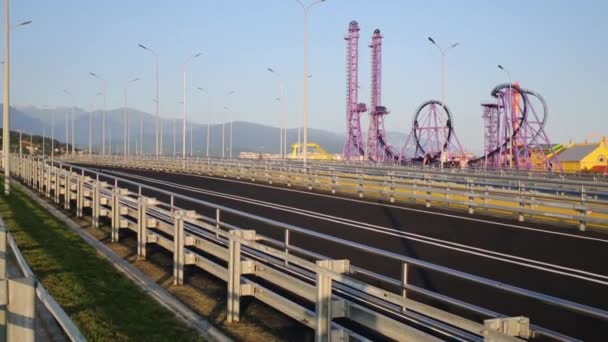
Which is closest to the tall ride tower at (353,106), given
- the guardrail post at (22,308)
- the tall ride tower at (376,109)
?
the tall ride tower at (376,109)

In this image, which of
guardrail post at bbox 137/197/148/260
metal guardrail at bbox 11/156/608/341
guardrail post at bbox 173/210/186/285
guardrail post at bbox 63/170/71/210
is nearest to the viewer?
metal guardrail at bbox 11/156/608/341

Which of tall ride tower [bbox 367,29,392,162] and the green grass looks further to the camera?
tall ride tower [bbox 367,29,392,162]

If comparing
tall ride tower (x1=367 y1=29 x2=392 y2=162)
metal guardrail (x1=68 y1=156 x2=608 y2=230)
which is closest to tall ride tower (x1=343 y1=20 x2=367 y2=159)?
tall ride tower (x1=367 y1=29 x2=392 y2=162)

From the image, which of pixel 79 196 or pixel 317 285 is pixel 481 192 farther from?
pixel 317 285

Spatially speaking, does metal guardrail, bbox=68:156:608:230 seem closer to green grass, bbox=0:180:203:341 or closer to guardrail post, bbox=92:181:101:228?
guardrail post, bbox=92:181:101:228

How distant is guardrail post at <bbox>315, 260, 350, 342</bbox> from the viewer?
6638 millimetres

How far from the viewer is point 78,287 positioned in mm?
10305

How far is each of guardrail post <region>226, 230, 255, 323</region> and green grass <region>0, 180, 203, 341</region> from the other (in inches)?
26.2

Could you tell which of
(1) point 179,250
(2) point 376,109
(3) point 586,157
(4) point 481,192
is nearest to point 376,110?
(2) point 376,109

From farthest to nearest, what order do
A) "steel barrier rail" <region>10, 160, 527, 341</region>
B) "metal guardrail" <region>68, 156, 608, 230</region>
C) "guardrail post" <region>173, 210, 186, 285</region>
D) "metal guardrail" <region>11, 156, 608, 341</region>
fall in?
"metal guardrail" <region>68, 156, 608, 230</region> < "guardrail post" <region>173, 210, 186, 285</region> < "steel barrier rail" <region>10, 160, 527, 341</region> < "metal guardrail" <region>11, 156, 608, 341</region>

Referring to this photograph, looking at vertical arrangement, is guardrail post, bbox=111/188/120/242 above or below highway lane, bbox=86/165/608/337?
above

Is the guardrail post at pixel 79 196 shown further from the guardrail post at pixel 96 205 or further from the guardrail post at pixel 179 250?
the guardrail post at pixel 179 250

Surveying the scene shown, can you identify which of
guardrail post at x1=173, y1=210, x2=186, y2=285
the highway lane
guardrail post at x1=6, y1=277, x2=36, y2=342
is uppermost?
guardrail post at x1=6, y1=277, x2=36, y2=342

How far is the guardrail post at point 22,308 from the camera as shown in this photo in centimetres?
346
